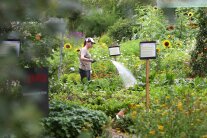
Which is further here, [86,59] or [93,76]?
[93,76]

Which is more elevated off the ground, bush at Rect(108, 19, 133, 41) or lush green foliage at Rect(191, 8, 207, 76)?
bush at Rect(108, 19, 133, 41)

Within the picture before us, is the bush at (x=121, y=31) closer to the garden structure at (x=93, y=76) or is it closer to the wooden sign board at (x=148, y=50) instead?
the garden structure at (x=93, y=76)

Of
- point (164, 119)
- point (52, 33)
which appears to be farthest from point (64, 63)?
point (52, 33)

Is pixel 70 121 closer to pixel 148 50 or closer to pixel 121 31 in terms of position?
pixel 148 50

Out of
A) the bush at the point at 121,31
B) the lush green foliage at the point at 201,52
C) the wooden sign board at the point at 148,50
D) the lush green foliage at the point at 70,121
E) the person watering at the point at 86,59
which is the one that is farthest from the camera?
the bush at the point at 121,31

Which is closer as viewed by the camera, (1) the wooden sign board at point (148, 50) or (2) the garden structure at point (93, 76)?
(2) the garden structure at point (93, 76)

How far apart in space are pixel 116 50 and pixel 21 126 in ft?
41.9

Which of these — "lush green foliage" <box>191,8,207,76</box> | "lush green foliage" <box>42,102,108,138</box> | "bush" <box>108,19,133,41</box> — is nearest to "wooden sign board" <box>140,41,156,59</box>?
"lush green foliage" <box>42,102,108,138</box>

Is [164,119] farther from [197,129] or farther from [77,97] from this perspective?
[77,97]

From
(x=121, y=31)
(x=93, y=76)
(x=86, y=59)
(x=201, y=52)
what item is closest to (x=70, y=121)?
(x=86, y=59)

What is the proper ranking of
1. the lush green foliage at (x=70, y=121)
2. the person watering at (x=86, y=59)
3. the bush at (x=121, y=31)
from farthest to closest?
the bush at (x=121, y=31) < the person watering at (x=86, y=59) < the lush green foliage at (x=70, y=121)

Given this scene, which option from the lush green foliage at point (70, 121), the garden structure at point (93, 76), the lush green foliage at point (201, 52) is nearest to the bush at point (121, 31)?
the garden structure at point (93, 76)

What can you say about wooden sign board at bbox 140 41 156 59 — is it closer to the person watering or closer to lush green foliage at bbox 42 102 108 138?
lush green foliage at bbox 42 102 108 138

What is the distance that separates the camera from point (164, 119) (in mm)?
5215
